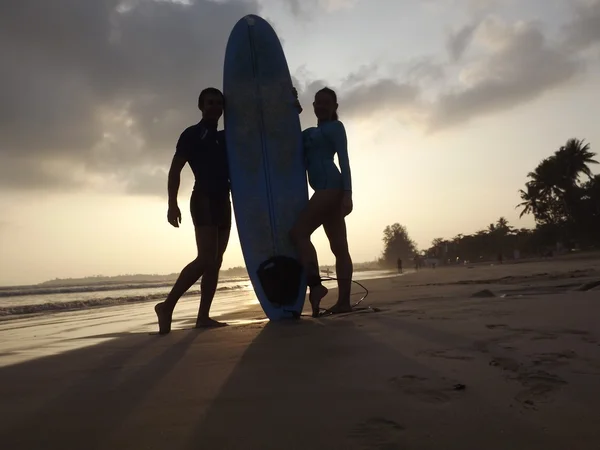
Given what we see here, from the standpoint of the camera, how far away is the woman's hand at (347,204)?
3180 millimetres

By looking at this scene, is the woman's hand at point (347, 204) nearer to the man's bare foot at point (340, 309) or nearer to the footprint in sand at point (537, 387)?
the man's bare foot at point (340, 309)

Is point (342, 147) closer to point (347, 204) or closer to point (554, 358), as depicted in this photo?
point (347, 204)

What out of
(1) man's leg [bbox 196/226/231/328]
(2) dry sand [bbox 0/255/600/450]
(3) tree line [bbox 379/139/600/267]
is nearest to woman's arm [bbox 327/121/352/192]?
(1) man's leg [bbox 196/226/231/328]

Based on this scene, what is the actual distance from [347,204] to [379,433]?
2349 mm

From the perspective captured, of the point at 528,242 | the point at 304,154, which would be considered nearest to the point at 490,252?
the point at 528,242

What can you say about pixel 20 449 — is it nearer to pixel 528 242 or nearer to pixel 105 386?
pixel 105 386

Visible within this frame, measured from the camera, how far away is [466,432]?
35.1 inches

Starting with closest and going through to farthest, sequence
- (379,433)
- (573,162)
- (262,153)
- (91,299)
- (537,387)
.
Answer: (379,433) → (537,387) → (262,153) → (91,299) → (573,162)

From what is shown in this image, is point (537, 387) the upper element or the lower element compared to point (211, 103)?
lower

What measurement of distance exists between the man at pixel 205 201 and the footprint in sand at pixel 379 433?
2173 mm

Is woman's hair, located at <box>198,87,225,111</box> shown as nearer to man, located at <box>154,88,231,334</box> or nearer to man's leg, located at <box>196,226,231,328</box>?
man, located at <box>154,88,231,334</box>

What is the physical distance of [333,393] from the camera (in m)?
1.17

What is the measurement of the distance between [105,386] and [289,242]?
6.78 ft

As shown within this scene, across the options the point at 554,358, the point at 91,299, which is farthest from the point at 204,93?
the point at 91,299
